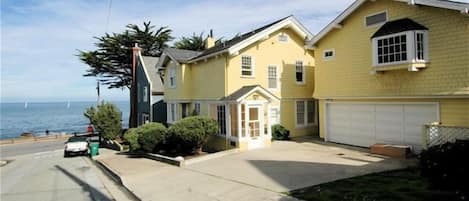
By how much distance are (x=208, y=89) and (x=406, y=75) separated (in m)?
12.9

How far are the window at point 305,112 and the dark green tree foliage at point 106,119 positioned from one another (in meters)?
18.1

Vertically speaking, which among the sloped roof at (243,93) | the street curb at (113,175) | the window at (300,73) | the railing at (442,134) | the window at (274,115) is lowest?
the street curb at (113,175)

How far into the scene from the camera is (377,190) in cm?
986

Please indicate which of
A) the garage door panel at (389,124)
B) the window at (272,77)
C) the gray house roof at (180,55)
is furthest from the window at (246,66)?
the garage door panel at (389,124)

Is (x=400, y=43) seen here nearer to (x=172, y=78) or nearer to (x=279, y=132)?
(x=279, y=132)

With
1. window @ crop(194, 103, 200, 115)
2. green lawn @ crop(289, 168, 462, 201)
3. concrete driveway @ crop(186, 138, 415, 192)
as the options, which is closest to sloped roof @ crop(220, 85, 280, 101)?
concrete driveway @ crop(186, 138, 415, 192)

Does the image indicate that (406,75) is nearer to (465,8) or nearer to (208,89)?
(465,8)

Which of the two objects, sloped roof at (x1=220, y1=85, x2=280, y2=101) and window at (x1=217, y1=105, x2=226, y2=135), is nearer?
sloped roof at (x1=220, y1=85, x2=280, y2=101)

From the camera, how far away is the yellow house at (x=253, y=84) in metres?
21.4

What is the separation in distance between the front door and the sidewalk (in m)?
5.55

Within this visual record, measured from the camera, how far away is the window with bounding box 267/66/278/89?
25.1 meters

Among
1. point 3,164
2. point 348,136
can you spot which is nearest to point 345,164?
point 348,136

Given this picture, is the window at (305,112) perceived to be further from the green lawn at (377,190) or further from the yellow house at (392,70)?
the green lawn at (377,190)

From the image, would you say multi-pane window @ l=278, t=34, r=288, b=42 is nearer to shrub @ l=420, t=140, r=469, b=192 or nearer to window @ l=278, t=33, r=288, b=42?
window @ l=278, t=33, r=288, b=42
